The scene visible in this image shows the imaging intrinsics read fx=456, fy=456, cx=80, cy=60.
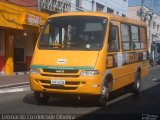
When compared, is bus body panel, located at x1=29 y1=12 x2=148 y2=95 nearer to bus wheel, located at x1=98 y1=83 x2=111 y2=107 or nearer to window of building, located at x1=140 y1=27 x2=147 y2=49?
bus wheel, located at x1=98 y1=83 x2=111 y2=107

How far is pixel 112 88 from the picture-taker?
13484 mm

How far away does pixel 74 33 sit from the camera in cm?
1306

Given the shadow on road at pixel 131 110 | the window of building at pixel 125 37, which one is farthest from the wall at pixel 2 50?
the shadow on road at pixel 131 110

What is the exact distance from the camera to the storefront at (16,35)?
24.8 meters

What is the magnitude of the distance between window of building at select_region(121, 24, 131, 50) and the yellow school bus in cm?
27

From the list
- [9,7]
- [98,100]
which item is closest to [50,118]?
[98,100]

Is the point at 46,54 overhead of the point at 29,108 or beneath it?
overhead

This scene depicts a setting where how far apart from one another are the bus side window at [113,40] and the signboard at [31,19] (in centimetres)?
1273

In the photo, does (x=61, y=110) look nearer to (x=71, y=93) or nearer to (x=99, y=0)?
(x=71, y=93)

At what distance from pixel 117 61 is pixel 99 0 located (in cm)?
2804

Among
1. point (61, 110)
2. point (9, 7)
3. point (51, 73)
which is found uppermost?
point (9, 7)

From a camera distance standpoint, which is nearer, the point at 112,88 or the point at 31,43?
the point at 112,88

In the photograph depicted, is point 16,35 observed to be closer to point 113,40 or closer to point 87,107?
point 113,40

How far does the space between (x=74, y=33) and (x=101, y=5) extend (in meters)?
29.6
